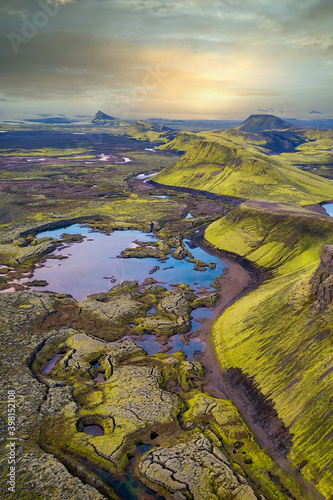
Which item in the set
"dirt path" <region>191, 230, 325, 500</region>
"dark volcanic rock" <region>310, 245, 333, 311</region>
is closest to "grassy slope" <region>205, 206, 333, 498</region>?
"dirt path" <region>191, 230, 325, 500</region>

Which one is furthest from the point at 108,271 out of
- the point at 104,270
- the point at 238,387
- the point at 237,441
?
the point at 237,441

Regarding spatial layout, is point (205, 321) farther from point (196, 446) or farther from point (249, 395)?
point (196, 446)

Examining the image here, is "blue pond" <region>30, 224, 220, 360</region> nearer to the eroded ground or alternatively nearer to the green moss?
the eroded ground

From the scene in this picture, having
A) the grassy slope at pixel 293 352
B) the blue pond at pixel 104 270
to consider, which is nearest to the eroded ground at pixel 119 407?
the grassy slope at pixel 293 352

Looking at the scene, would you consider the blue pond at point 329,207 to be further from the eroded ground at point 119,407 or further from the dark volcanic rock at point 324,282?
the dark volcanic rock at point 324,282

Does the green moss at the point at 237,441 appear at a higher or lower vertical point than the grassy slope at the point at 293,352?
lower
